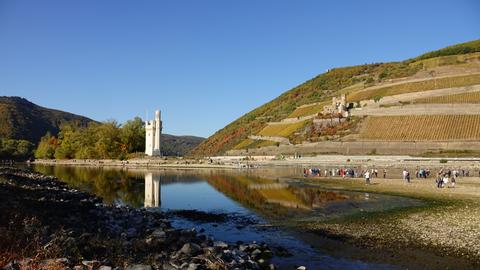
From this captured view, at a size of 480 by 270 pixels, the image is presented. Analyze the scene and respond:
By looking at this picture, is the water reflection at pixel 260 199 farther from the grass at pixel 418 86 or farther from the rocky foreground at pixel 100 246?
the grass at pixel 418 86

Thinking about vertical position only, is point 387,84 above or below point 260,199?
above

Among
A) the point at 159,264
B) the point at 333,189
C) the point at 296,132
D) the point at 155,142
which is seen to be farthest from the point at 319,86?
the point at 159,264

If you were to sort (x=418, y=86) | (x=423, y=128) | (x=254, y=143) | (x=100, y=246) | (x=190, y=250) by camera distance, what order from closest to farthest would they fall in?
(x=100, y=246) → (x=190, y=250) → (x=423, y=128) → (x=418, y=86) → (x=254, y=143)

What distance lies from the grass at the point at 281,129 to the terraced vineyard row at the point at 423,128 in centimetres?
2308

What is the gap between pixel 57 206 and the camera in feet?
71.8

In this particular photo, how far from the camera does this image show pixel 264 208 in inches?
1144

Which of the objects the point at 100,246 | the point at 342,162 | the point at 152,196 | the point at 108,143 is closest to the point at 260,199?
the point at 152,196

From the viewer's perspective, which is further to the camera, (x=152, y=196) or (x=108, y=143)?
(x=108, y=143)

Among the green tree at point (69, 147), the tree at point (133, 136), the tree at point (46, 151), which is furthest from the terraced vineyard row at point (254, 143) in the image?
the tree at point (46, 151)

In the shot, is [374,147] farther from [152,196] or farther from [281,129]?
[152,196]

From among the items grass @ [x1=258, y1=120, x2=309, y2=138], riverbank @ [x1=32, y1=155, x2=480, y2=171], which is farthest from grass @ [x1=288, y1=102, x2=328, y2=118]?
riverbank @ [x1=32, y1=155, x2=480, y2=171]

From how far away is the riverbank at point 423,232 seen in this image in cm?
1490

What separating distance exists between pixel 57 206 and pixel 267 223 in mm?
11376

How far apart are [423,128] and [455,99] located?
48.4 feet
